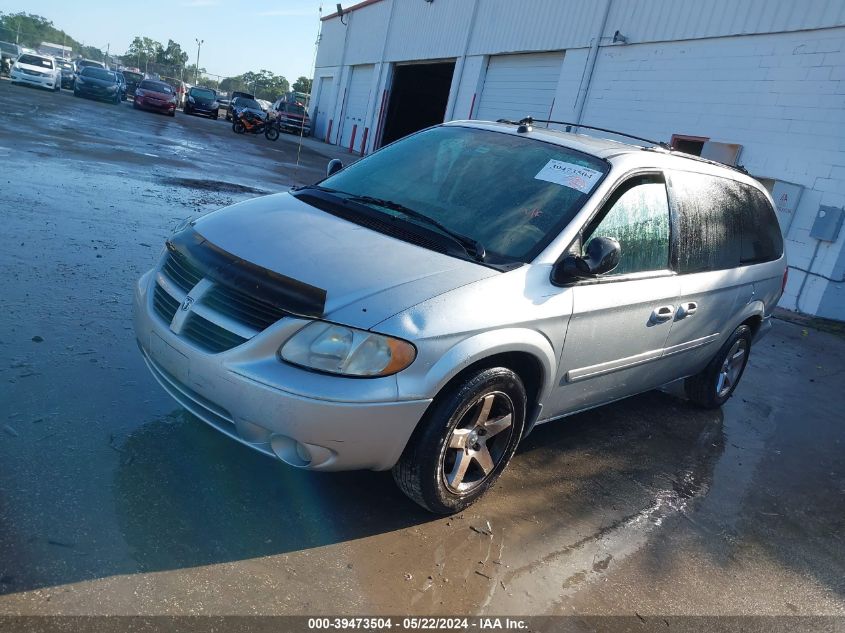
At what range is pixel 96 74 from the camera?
3009cm

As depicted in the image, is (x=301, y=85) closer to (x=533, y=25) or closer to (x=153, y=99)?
(x=153, y=99)

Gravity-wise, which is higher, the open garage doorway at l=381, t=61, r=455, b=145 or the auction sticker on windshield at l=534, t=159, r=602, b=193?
the open garage doorway at l=381, t=61, r=455, b=145

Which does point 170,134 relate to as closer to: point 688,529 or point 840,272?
point 840,272

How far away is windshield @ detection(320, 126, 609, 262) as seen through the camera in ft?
11.3

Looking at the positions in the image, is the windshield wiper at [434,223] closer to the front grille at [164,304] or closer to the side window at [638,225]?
the side window at [638,225]

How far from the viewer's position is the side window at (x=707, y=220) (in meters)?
4.14

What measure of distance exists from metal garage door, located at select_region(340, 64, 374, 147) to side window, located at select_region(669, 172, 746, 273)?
26.0m

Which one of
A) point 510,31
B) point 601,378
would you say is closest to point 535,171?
point 601,378

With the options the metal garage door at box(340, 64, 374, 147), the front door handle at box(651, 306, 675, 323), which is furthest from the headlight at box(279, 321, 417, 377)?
the metal garage door at box(340, 64, 374, 147)

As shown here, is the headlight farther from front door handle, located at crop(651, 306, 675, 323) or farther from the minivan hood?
front door handle, located at crop(651, 306, 675, 323)

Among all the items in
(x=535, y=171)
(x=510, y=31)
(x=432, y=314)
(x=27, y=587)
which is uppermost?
(x=510, y=31)

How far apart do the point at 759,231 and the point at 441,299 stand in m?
3.34

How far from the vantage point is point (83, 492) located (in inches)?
111

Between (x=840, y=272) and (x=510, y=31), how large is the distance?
11283 millimetres
